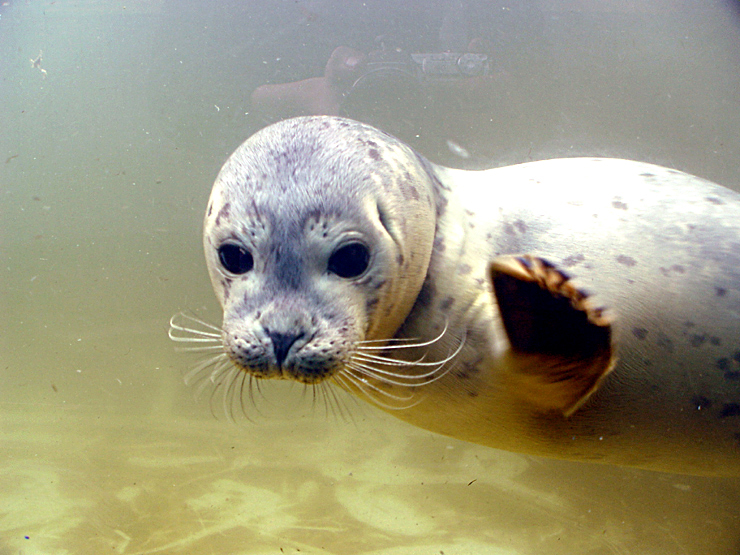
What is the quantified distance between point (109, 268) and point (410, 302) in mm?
2075

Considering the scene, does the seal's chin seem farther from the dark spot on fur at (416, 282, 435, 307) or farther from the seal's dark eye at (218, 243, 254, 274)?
the dark spot on fur at (416, 282, 435, 307)

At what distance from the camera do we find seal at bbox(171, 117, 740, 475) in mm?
931

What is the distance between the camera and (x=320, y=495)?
226 centimetres

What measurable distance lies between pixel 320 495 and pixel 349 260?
168 cm

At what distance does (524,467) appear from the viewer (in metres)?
2.24

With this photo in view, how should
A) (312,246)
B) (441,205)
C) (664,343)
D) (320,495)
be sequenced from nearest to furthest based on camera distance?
(312,246), (664,343), (441,205), (320,495)

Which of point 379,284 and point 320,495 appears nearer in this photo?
point 379,284

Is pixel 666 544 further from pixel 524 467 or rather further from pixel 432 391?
pixel 432 391

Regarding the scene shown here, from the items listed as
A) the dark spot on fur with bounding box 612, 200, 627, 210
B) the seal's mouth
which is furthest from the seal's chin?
the dark spot on fur with bounding box 612, 200, 627, 210

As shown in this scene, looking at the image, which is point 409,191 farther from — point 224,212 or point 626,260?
point 626,260

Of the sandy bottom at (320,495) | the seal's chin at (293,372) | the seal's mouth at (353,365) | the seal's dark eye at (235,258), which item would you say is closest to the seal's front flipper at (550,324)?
the seal's mouth at (353,365)

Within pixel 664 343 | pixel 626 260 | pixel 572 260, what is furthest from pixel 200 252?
pixel 664 343

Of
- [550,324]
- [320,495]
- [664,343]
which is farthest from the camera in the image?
[320,495]

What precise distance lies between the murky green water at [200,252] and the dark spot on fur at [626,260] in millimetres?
979
